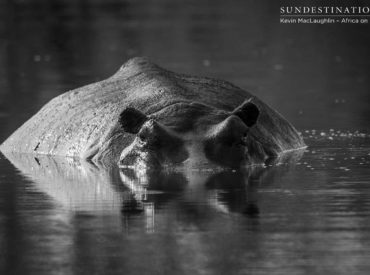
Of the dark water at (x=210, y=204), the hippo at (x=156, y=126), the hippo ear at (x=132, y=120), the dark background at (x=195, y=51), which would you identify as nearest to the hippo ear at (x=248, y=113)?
the hippo at (x=156, y=126)

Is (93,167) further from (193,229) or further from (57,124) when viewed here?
(193,229)

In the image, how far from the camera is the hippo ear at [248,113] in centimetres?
1708

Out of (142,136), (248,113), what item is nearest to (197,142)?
(142,136)

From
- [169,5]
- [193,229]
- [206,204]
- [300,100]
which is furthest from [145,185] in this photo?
[169,5]

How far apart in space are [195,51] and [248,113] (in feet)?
Result: 78.0

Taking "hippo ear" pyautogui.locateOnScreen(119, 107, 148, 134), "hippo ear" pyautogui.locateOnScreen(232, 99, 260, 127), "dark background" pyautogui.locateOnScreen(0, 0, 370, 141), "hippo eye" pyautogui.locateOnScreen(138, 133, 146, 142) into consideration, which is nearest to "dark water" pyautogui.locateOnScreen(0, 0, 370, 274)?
"dark background" pyautogui.locateOnScreen(0, 0, 370, 141)

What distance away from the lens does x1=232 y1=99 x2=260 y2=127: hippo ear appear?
17078 millimetres

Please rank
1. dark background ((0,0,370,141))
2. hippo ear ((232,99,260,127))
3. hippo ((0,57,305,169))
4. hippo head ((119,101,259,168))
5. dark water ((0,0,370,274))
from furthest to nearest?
dark background ((0,0,370,141)), hippo ear ((232,99,260,127)), hippo ((0,57,305,169)), hippo head ((119,101,259,168)), dark water ((0,0,370,274))

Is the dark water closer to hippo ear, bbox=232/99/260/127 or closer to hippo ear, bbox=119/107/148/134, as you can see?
hippo ear, bbox=119/107/148/134

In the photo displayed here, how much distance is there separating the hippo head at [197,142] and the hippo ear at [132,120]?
0.04 feet

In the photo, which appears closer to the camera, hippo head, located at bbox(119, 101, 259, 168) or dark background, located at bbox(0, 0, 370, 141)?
hippo head, located at bbox(119, 101, 259, 168)

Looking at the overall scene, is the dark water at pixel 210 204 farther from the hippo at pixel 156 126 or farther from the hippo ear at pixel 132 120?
the hippo ear at pixel 132 120

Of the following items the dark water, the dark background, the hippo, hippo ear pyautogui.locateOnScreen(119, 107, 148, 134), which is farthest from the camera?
the dark background

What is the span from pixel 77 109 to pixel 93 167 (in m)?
2.44
